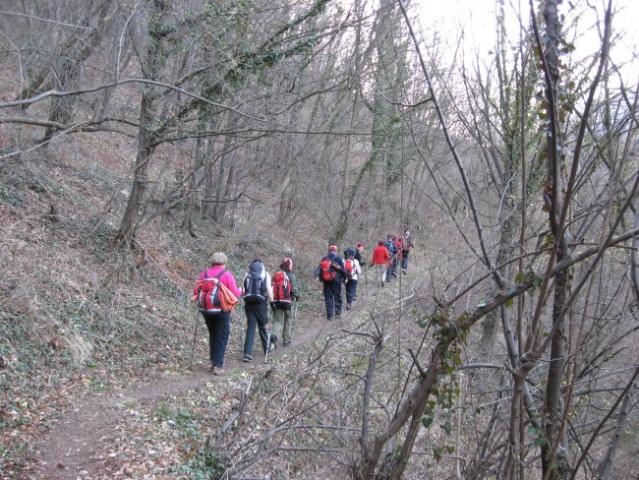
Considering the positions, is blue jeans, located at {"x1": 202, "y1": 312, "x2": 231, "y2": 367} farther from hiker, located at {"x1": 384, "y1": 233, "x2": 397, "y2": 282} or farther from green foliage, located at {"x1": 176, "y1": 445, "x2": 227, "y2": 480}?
hiker, located at {"x1": 384, "y1": 233, "x2": 397, "y2": 282}

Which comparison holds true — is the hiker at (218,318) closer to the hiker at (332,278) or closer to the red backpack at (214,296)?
the red backpack at (214,296)

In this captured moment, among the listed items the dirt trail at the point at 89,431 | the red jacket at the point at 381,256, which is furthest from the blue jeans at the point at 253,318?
the red jacket at the point at 381,256

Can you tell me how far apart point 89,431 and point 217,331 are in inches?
119

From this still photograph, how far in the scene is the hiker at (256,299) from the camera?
10.3m

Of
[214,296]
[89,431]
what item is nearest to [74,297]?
[214,296]

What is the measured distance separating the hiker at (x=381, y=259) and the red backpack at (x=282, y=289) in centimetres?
808

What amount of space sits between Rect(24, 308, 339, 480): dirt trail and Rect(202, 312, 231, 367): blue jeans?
586 mm

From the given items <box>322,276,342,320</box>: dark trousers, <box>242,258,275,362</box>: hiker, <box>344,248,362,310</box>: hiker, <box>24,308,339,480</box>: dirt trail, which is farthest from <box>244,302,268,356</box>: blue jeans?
<box>344,248,362,310</box>: hiker

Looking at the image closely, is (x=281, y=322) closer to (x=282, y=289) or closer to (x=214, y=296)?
(x=282, y=289)

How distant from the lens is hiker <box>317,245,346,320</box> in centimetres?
1478

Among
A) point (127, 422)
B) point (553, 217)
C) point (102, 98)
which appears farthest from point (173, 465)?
point (102, 98)

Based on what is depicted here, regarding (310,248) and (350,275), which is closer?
(350,275)

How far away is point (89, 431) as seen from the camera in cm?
668

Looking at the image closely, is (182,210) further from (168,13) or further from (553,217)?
(553,217)
